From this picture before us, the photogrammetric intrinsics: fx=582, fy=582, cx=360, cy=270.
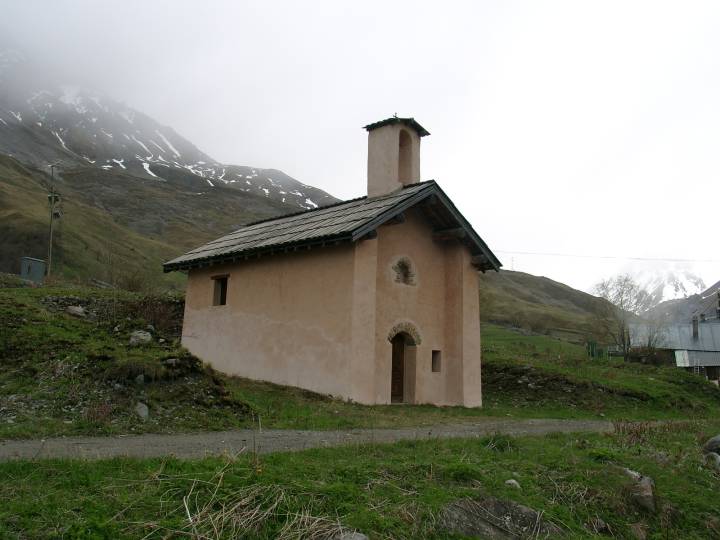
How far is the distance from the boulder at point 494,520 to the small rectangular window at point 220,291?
49.1ft

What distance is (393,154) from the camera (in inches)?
754

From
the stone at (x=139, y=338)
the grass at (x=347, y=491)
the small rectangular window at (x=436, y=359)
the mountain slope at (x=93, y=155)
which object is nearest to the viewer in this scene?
the grass at (x=347, y=491)

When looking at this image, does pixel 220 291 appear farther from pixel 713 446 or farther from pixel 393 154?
pixel 713 446

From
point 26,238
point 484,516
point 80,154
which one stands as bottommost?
point 484,516

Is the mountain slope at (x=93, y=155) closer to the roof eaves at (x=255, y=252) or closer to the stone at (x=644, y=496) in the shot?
the roof eaves at (x=255, y=252)

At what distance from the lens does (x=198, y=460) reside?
6328 millimetres

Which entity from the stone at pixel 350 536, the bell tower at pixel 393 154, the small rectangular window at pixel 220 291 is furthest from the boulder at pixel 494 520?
the small rectangular window at pixel 220 291

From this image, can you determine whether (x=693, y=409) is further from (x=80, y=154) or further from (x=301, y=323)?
(x=80, y=154)

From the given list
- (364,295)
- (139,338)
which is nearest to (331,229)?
(364,295)

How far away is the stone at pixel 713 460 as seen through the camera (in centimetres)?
909

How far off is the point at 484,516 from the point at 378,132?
15225 mm

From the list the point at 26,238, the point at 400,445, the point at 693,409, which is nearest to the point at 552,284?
the point at 26,238

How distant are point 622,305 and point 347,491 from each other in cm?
5445

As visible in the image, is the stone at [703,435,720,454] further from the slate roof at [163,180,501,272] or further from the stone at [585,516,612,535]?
the slate roof at [163,180,501,272]
